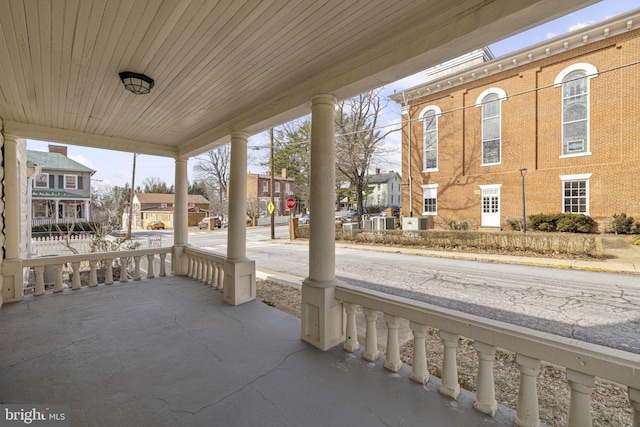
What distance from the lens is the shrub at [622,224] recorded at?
10.7 metres

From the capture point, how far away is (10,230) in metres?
4.30

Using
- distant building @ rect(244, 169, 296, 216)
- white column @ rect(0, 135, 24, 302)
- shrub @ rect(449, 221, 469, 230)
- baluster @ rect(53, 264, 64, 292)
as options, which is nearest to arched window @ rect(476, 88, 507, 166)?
shrub @ rect(449, 221, 469, 230)

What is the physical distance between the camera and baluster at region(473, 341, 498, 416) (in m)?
1.87

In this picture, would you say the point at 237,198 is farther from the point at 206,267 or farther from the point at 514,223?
the point at 514,223

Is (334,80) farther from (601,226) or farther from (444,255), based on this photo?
(601,226)

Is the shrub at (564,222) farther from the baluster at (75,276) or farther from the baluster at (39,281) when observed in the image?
the baluster at (39,281)

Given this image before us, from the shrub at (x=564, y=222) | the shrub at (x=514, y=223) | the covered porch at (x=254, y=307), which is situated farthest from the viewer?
the shrub at (x=514, y=223)

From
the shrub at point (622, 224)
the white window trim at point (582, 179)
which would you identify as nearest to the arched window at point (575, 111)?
the white window trim at point (582, 179)

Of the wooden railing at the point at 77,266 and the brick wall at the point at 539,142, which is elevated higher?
the brick wall at the point at 539,142

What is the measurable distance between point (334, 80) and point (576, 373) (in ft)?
9.16

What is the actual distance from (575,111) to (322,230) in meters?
15.5

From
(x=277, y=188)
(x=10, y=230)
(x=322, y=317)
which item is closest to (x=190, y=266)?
(x=10, y=230)

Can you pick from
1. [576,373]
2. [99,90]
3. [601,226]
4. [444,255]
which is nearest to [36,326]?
[99,90]

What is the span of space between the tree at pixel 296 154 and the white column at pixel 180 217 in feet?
53.9
